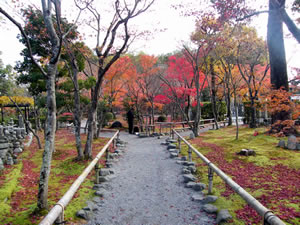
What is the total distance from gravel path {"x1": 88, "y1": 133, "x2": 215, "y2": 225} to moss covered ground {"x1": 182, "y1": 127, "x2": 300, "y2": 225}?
1.98ft

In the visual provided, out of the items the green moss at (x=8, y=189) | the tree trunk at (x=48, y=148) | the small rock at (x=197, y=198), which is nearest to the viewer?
Answer: the tree trunk at (x=48, y=148)

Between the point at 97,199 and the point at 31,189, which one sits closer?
the point at 97,199

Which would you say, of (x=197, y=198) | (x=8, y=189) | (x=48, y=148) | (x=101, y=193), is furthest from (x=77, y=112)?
(x=197, y=198)

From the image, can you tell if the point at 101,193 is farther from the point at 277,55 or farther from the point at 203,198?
the point at 277,55

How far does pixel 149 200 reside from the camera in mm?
4574

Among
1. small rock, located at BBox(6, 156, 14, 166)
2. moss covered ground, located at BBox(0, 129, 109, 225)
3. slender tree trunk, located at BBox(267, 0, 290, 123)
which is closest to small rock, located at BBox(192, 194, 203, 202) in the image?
moss covered ground, located at BBox(0, 129, 109, 225)

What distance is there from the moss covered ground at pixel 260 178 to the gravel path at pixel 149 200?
0.60m

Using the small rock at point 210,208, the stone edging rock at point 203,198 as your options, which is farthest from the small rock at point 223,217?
the small rock at point 210,208

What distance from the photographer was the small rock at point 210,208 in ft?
12.9

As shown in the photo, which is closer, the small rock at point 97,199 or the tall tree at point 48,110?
the tall tree at point 48,110

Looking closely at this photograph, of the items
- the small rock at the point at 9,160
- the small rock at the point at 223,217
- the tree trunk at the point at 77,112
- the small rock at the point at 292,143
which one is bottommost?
the small rock at the point at 223,217

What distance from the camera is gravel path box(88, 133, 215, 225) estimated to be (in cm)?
377

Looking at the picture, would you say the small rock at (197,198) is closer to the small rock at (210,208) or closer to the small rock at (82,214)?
the small rock at (210,208)

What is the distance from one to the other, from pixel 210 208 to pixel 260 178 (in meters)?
2.43
